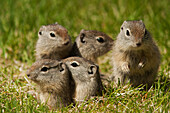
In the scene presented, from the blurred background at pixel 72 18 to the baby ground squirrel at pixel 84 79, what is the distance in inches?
102

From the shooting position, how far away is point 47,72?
232 inches

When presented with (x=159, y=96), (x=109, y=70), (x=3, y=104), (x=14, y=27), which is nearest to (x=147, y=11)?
(x=109, y=70)

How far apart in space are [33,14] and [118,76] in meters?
4.72

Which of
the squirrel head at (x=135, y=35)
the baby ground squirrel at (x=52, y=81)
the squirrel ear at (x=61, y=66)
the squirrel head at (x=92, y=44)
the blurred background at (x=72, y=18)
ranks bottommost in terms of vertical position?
the baby ground squirrel at (x=52, y=81)

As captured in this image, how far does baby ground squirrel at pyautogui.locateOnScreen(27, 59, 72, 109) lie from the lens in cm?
586

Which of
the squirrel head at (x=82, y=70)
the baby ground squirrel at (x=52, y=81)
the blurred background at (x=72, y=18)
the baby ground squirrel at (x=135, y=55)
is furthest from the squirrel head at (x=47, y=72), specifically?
the blurred background at (x=72, y=18)

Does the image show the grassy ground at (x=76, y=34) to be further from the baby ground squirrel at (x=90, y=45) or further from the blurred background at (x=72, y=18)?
the baby ground squirrel at (x=90, y=45)

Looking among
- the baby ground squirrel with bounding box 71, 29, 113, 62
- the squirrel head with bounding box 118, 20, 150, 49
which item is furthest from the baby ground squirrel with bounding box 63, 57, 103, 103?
the baby ground squirrel with bounding box 71, 29, 113, 62

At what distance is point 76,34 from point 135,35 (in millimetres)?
4254

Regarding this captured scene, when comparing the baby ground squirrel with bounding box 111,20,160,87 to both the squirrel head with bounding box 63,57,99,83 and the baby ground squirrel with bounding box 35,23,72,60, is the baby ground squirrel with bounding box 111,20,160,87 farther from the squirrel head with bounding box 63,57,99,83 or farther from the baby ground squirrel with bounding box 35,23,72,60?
the baby ground squirrel with bounding box 35,23,72,60

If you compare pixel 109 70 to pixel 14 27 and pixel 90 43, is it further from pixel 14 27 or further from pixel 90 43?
pixel 14 27

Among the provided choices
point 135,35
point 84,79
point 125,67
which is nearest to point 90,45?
point 125,67

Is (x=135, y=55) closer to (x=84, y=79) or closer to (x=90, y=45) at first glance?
(x=84, y=79)

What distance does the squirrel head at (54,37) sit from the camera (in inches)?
277
